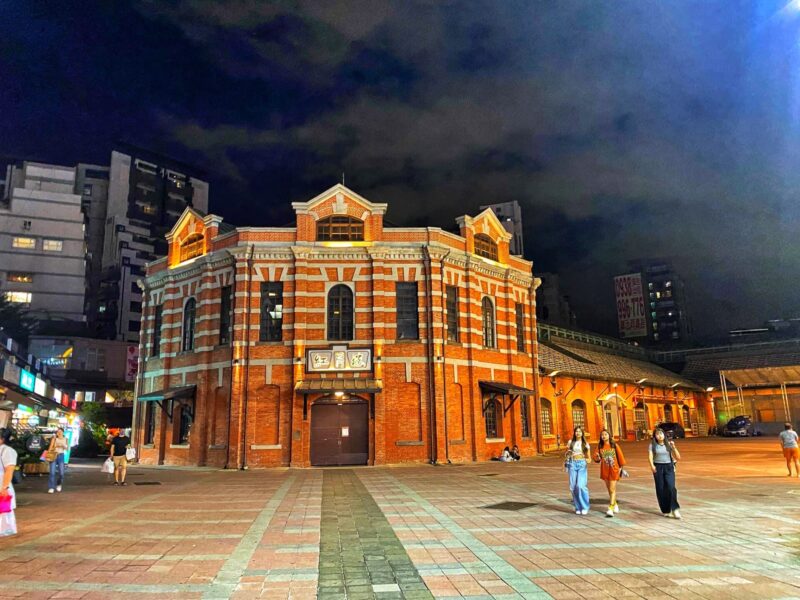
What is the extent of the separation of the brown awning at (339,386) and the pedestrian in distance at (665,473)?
45.7ft

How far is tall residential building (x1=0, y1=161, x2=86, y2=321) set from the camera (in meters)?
66.1

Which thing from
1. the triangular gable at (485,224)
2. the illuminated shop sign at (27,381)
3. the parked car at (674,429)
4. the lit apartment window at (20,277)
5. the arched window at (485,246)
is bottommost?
the parked car at (674,429)

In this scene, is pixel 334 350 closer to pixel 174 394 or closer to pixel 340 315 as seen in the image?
pixel 340 315

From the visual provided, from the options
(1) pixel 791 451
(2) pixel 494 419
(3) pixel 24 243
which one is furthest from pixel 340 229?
(3) pixel 24 243

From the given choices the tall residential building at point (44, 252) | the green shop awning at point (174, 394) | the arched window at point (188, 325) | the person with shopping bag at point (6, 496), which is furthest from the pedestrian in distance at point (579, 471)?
the tall residential building at point (44, 252)

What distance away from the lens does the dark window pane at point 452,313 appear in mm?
27484

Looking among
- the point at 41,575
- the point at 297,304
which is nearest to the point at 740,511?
the point at 41,575

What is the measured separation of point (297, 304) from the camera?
2577cm

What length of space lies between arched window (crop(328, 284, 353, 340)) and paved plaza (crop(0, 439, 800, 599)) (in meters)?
9.81

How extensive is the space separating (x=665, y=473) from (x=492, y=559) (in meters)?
5.31

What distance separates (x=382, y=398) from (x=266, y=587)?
1815 centimetres

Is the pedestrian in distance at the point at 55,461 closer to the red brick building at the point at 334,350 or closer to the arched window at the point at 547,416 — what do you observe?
the red brick building at the point at 334,350

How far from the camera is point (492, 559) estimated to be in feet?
27.0

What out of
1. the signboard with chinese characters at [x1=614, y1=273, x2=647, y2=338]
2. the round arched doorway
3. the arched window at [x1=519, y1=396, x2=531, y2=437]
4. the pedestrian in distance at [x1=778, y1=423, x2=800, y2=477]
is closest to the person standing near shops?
the round arched doorway
